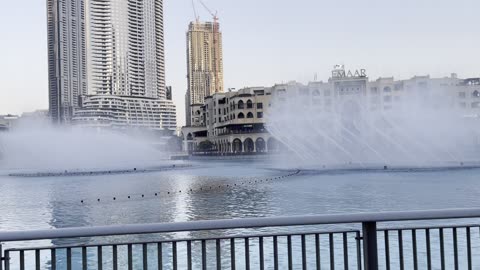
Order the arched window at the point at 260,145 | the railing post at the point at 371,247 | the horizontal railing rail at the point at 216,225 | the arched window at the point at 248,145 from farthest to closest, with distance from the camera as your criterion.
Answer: the arched window at the point at 248,145
the arched window at the point at 260,145
the railing post at the point at 371,247
the horizontal railing rail at the point at 216,225

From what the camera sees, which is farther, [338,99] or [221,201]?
[338,99]

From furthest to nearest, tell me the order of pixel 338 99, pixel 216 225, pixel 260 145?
pixel 260 145 < pixel 338 99 < pixel 216 225

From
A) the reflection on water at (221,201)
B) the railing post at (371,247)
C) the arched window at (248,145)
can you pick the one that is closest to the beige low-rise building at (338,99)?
the arched window at (248,145)

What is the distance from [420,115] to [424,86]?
142ft

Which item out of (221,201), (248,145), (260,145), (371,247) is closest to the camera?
(371,247)

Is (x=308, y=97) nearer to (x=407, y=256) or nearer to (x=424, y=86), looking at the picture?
(x=424, y=86)

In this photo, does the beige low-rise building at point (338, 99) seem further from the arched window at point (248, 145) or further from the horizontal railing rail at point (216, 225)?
the horizontal railing rail at point (216, 225)

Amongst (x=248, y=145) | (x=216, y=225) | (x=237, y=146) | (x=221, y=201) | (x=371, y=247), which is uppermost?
(x=248, y=145)

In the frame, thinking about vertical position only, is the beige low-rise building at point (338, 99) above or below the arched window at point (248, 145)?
above

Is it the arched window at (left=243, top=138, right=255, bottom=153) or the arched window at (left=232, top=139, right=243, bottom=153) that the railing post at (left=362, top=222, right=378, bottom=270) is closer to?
the arched window at (left=243, top=138, right=255, bottom=153)

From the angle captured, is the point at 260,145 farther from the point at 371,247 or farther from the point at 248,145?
the point at 371,247

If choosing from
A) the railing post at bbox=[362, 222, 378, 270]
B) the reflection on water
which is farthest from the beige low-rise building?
the railing post at bbox=[362, 222, 378, 270]

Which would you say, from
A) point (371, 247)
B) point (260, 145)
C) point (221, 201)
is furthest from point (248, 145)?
point (371, 247)

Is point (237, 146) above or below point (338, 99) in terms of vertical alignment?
below
